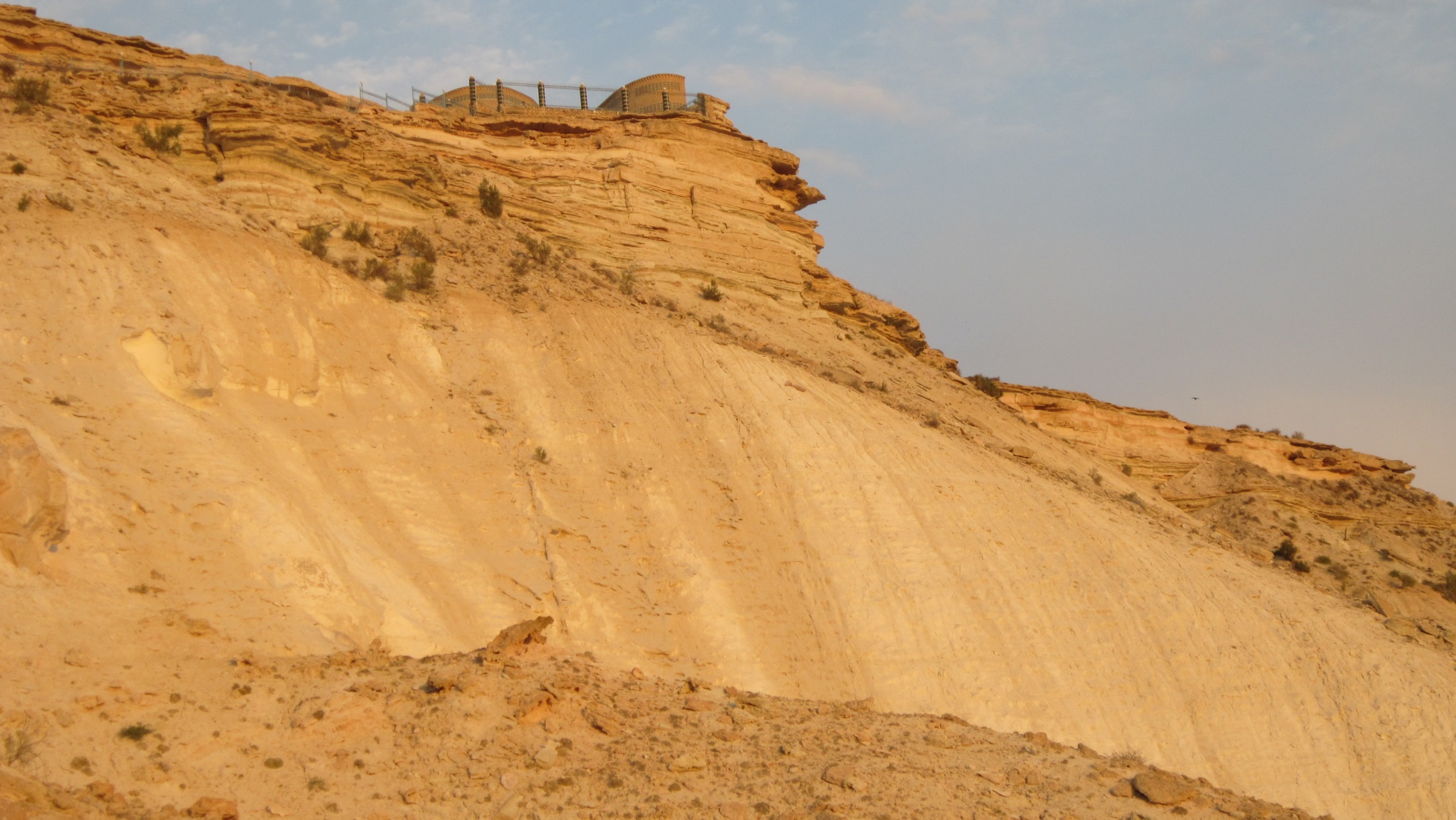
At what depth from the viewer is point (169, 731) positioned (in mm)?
9078

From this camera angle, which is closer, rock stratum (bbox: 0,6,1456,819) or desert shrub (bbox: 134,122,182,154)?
rock stratum (bbox: 0,6,1456,819)

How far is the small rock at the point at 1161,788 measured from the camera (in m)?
10.2

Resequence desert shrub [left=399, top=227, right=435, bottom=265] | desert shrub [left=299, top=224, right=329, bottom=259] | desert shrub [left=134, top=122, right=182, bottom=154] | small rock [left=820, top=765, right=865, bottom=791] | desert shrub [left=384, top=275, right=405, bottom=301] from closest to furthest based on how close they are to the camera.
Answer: small rock [left=820, top=765, right=865, bottom=791] < desert shrub [left=384, top=275, right=405, bottom=301] < desert shrub [left=299, top=224, right=329, bottom=259] < desert shrub [left=134, top=122, right=182, bottom=154] < desert shrub [left=399, top=227, right=435, bottom=265]

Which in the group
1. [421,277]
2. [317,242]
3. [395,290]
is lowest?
[395,290]

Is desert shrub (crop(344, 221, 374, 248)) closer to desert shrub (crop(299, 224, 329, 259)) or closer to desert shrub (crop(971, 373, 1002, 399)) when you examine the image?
desert shrub (crop(299, 224, 329, 259))

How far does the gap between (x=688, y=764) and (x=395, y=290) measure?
10109mm

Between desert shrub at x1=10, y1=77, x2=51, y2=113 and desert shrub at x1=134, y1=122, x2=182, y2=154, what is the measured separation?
1.34 meters

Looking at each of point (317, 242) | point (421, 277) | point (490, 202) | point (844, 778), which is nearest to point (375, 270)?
point (421, 277)

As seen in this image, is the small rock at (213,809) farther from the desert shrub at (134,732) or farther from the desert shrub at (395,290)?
the desert shrub at (395,290)

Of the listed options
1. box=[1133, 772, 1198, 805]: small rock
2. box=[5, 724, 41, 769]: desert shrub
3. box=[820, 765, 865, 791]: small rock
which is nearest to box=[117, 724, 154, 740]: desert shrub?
box=[5, 724, 41, 769]: desert shrub

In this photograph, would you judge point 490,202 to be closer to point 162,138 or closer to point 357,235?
point 357,235

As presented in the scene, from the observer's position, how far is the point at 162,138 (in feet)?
61.3

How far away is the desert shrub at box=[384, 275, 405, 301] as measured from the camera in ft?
57.7

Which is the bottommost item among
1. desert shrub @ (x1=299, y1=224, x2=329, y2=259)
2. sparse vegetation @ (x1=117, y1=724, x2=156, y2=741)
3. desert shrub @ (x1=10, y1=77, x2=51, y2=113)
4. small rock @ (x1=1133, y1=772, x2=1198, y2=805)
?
small rock @ (x1=1133, y1=772, x2=1198, y2=805)
